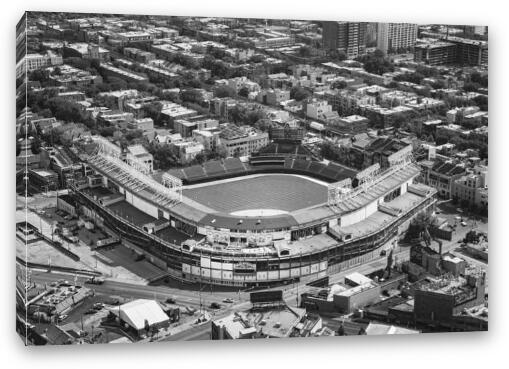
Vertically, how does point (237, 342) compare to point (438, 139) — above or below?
below

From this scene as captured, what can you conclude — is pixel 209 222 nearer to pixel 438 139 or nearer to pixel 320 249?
pixel 320 249

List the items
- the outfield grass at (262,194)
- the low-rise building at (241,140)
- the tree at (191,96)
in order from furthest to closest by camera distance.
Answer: the tree at (191,96), the low-rise building at (241,140), the outfield grass at (262,194)

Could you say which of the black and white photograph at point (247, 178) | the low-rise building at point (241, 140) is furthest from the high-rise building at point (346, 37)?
the low-rise building at point (241, 140)

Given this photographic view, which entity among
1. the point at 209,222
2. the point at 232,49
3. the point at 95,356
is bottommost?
the point at 95,356

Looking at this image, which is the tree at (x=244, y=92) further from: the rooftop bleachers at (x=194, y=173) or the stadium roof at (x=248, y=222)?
the stadium roof at (x=248, y=222)

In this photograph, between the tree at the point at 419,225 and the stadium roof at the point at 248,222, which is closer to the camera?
the stadium roof at the point at 248,222

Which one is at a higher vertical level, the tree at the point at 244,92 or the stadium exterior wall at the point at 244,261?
the tree at the point at 244,92

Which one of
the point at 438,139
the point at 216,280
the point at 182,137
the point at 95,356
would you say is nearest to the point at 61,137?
the point at 182,137

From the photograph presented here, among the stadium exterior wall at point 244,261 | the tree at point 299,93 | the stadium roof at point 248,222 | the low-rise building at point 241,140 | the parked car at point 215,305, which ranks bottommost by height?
the parked car at point 215,305
